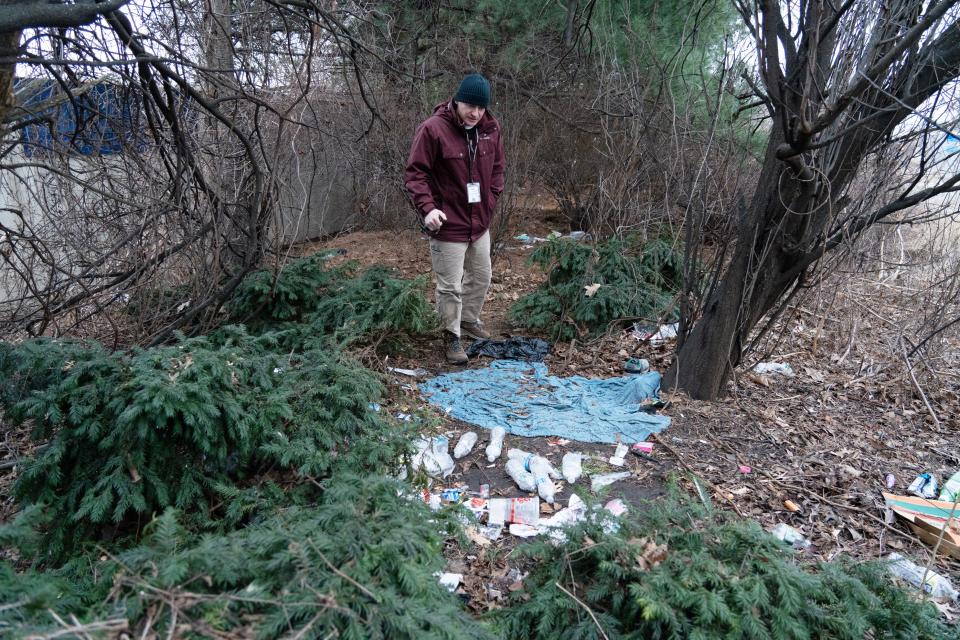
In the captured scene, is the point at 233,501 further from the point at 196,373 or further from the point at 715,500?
the point at 715,500

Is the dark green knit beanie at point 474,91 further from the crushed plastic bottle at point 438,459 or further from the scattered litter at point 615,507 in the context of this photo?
the scattered litter at point 615,507

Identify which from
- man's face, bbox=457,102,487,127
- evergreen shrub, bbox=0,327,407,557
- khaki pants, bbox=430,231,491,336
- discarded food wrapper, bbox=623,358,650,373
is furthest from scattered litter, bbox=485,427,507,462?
man's face, bbox=457,102,487,127

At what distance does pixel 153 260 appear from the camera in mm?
3879

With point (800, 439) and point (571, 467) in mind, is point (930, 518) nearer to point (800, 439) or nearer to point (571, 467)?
point (800, 439)

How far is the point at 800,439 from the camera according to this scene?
3.92 m

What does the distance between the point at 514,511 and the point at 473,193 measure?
2.42 m

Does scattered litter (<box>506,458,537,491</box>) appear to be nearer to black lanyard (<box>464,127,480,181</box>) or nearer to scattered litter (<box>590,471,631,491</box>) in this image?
scattered litter (<box>590,471,631,491</box>)

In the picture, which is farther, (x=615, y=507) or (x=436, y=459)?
(x=436, y=459)

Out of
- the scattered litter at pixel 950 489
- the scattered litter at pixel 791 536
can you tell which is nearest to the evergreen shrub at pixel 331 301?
the scattered litter at pixel 791 536

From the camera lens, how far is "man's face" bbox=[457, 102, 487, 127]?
4.43 m

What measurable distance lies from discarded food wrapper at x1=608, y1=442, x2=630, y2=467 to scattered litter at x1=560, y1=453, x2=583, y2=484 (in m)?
0.18

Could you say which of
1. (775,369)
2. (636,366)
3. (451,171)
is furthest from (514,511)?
(775,369)

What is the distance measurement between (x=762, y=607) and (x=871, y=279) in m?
5.15

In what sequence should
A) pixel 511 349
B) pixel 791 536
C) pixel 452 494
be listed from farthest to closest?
pixel 511 349 < pixel 452 494 < pixel 791 536
